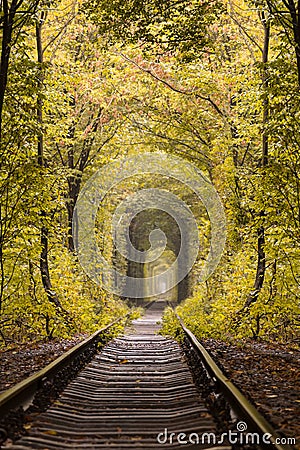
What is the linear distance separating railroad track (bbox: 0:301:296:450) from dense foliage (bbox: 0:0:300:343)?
13.9 ft

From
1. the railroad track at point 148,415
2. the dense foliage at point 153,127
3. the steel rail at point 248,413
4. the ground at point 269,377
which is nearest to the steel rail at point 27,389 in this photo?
the railroad track at point 148,415

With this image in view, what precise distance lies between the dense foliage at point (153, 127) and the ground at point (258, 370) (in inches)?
64.6

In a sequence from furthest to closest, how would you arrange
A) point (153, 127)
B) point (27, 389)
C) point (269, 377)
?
1. point (153, 127)
2. point (269, 377)
3. point (27, 389)

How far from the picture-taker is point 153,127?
2494 cm

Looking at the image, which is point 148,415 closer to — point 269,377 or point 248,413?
point 248,413

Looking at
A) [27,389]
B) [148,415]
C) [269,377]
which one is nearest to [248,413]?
[148,415]

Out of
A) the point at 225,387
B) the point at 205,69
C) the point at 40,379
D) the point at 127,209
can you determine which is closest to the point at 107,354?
the point at 40,379

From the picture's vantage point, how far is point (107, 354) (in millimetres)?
13008

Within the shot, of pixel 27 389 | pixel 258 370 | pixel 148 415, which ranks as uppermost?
pixel 27 389

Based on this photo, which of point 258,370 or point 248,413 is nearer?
point 248,413

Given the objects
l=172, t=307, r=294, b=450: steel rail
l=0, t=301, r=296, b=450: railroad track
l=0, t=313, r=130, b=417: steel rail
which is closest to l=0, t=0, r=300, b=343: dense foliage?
l=0, t=313, r=130, b=417: steel rail

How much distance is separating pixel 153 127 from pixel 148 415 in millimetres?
19697

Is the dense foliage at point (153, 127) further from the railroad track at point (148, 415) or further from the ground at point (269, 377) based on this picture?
the railroad track at point (148, 415)

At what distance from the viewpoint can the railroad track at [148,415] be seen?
482 centimetres
